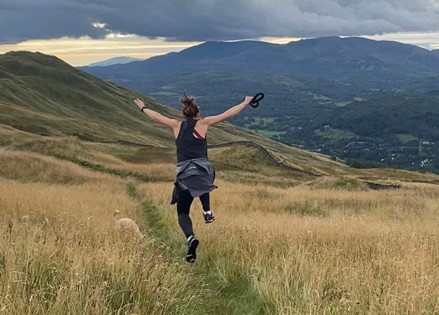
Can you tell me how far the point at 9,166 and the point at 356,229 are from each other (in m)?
23.7

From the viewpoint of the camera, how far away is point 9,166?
2897cm

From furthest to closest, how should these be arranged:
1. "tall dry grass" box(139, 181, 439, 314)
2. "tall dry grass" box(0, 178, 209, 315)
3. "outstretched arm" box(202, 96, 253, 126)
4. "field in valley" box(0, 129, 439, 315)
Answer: "outstretched arm" box(202, 96, 253, 126) → "tall dry grass" box(139, 181, 439, 314) → "field in valley" box(0, 129, 439, 315) → "tall dry grass" box(0, 178, 209, 315)

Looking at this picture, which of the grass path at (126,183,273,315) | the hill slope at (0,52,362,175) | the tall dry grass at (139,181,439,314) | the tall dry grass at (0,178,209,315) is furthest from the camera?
the hill slope at (0,52,362,175)

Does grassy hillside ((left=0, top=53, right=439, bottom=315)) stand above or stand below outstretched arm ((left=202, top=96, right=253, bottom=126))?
below

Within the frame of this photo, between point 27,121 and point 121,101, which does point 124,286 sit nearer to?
point 27,121

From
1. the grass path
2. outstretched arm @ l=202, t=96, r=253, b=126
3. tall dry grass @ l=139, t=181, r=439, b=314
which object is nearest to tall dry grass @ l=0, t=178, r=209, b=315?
the grass path

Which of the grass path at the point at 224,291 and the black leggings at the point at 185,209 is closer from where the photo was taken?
the grass path at the point at 224,291

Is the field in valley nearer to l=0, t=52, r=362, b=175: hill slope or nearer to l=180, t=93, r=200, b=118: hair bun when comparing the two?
l=180, t=93, r=200, b=118: hair bun

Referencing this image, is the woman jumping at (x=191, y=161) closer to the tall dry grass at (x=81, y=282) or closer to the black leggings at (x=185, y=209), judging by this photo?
A: the black leggings at (x=185, y=209)

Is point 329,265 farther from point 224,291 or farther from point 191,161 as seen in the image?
point 191,161

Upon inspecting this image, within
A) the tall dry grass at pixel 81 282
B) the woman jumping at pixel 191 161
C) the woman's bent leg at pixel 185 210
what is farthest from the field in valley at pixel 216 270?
the woman jumping at pixel 191 161

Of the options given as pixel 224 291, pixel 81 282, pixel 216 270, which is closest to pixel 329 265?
pixel 224 291

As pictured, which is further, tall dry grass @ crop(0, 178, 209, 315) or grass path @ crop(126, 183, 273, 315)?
grass path @ crop(126, 183, 273, 315)

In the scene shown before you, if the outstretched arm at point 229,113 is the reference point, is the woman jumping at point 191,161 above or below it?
below
